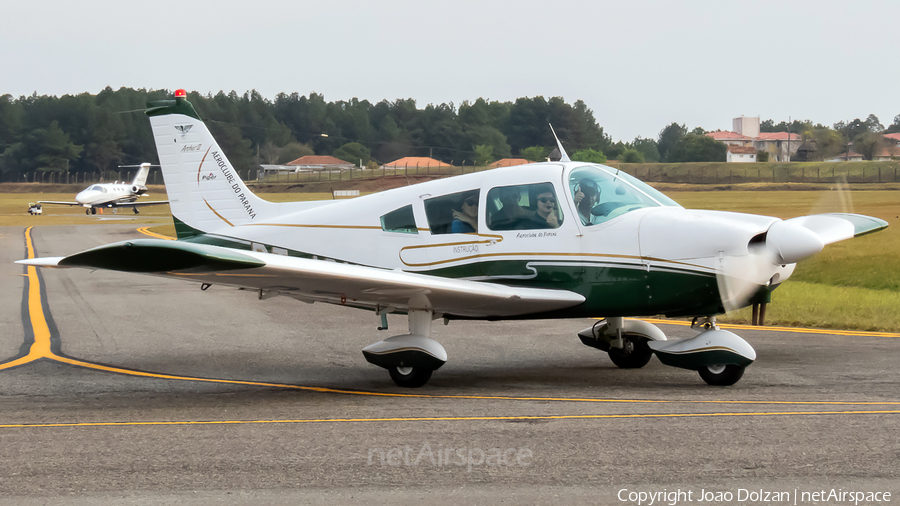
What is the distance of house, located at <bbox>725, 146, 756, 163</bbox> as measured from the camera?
1053 inches

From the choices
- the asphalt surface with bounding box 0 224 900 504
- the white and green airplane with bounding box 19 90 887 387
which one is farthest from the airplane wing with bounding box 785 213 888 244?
the asphalt surface with bounding box 0 224 900 504

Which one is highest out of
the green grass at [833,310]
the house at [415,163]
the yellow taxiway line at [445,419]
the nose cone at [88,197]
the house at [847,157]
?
the house at [415,163]

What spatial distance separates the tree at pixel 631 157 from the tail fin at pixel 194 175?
20.0m

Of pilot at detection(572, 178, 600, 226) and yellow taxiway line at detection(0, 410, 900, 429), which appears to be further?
pilot at detection(572, 178, 600, 226)

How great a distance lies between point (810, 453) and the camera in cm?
512

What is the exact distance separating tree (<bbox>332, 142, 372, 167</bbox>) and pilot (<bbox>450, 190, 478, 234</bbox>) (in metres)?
14.9

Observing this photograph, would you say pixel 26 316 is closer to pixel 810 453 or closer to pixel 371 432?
pixel 371 432

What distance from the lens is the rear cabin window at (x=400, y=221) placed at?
841 cm

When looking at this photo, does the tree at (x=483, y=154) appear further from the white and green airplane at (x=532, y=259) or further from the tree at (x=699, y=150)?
the white and green airplane at (x=532, y=259)

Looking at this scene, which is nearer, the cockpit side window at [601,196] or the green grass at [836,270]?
the cockpit side window at [601,196]

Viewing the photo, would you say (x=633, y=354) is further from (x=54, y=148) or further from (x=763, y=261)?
(x=54, y=148)

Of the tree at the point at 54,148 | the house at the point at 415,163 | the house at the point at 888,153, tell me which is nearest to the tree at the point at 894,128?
the house at the point at 888,153

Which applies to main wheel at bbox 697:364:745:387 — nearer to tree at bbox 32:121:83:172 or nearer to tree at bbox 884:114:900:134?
tree at bbox 884:114:900:134

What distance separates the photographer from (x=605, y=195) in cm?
786
